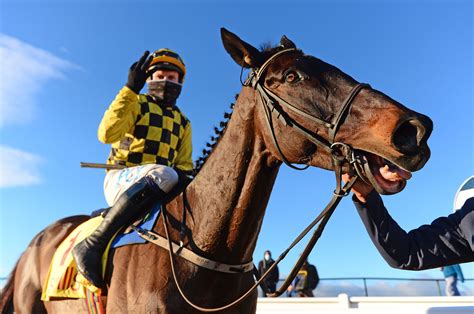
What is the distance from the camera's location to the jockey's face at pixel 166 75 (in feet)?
12.4

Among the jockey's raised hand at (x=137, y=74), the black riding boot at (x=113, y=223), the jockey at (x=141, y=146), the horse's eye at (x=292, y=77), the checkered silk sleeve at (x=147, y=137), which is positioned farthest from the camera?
the checkered silk sleeve at (x=147, y=137)

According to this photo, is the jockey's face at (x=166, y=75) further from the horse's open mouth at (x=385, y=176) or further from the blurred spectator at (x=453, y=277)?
the blurred spectator at (x=453, y=277)

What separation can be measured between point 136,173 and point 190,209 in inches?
25.0

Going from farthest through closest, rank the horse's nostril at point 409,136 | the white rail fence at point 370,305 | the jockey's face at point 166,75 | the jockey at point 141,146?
the white rail fence at point 370,305 → the jockey's face at point 166,75 → the jockey at point 141,146 → the horse's nostril at point 409,136

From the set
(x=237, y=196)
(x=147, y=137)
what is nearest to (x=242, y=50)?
(x=237, y=196)

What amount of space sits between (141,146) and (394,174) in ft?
7.31

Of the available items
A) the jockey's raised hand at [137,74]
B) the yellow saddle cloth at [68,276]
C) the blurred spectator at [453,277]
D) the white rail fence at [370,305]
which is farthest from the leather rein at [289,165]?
the blurred spectator at [453,277]

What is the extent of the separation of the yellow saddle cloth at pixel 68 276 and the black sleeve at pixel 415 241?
1.86 m

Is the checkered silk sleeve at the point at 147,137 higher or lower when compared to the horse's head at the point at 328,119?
higher

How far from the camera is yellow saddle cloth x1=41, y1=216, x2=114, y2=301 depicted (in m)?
2.87

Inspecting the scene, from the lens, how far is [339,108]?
2.20 m

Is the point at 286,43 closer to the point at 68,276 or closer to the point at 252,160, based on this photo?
the point at 252,160

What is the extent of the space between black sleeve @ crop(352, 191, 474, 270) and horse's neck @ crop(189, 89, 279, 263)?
78 cm

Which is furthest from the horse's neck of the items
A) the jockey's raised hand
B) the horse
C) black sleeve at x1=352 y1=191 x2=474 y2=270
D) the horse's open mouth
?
the jockey's raised hand
